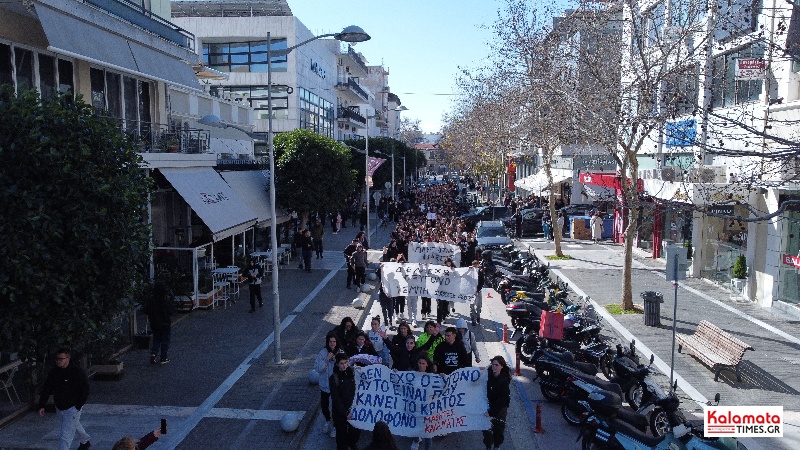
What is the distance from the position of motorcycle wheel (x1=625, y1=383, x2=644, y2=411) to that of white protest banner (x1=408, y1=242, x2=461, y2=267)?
8.46m

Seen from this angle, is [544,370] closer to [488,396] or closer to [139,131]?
[488,396]

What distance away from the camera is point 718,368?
11836mm

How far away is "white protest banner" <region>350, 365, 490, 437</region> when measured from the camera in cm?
890

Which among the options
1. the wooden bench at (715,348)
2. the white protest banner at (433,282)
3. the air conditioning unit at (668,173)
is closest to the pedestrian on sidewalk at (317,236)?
the white protest banner at (433,282)

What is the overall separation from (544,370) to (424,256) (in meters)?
8.23

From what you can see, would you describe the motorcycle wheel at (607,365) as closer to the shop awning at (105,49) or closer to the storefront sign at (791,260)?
the storefront sign at (791,260)

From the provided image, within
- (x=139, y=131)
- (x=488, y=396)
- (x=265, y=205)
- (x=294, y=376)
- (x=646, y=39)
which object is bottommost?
(x=294, y=376)

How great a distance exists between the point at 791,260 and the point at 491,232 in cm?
1274

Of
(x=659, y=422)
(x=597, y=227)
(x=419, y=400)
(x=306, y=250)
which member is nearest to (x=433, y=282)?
(x=419, y=400)

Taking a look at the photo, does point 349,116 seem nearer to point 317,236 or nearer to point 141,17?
point 317,236

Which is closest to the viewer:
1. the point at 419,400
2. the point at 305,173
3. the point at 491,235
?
the point at 419,400

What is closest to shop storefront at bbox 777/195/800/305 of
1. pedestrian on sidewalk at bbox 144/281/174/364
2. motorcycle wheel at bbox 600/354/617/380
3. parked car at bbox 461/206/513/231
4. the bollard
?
motorcycle wheel at bbox 600/354/617/380

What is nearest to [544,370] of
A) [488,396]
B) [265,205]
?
[488,396]

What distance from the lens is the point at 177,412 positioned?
1028 cm
